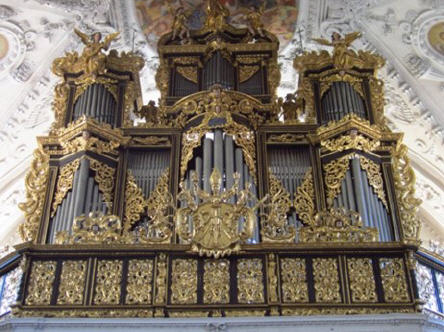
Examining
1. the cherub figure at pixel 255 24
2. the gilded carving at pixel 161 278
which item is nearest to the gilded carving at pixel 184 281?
the gilded carving at pixel 161 278

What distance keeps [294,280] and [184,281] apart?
66.0 inches

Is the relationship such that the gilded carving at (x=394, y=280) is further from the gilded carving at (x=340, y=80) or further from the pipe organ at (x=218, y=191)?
the gilded carving at (x=340, y=80)

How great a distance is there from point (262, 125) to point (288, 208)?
2.18 metres

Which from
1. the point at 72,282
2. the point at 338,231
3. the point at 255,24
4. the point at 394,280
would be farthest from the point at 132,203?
the point at 255,24

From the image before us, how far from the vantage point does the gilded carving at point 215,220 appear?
39.5 ft

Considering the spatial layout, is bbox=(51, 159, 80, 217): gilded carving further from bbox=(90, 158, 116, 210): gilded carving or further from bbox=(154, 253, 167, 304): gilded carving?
bbox=(154, 253, 167, 304): gilded carving

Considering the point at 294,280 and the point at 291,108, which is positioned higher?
the point at 291,108

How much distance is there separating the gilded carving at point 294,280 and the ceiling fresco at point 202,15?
32.1 feet

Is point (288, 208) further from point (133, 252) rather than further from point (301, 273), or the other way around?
point (133, 252)

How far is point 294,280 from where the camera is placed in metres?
11.8

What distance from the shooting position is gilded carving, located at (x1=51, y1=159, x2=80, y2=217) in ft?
44.5

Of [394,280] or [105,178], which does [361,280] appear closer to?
[394,280]

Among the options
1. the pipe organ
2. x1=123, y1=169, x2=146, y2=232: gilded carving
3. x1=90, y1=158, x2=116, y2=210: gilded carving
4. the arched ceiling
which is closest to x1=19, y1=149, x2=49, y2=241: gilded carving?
the pipe organ

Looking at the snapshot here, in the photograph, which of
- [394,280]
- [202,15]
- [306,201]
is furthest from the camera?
[202,15]
